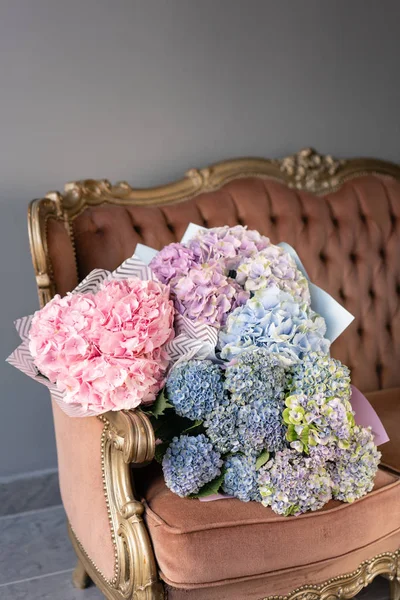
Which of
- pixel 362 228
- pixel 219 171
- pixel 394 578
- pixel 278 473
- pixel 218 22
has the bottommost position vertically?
pixel 394 578

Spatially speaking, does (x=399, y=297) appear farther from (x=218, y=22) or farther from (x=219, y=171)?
(x=218, y=22)

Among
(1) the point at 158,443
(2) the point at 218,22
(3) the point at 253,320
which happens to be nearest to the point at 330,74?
(2) the point at 218,22

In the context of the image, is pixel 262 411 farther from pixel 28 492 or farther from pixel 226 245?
pixel 28 492

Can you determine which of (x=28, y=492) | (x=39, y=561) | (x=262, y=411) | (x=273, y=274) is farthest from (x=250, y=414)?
(x=28, y=492)

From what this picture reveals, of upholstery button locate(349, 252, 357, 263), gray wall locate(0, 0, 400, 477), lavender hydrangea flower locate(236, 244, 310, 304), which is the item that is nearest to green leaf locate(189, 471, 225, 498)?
lavender hydrangea flower locate(236, 244, 310, 304)

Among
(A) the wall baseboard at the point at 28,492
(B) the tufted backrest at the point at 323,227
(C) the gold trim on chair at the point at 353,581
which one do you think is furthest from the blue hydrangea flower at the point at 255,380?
(A) the wall baseboard at the point at 28,492

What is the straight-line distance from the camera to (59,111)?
2.17 metres

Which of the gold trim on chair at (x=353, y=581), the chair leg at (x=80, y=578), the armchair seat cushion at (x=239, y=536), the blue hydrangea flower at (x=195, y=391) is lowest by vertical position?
the chair leg at (x=80, y=578)

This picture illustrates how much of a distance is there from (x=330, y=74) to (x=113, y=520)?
1.87 metres

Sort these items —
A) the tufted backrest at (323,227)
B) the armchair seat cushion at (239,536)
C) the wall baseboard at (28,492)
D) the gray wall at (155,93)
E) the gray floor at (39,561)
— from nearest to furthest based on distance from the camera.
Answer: the armchair seat cushion at (239,536), the gray floor at (39,561), the tufted backrest at (323,227), the gray wall at (155,93), the wall baseboard at (28,492)

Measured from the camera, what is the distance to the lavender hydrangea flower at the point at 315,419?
1254 mm

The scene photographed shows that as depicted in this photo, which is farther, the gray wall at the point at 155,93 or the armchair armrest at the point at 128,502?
the gray wall at the point at 155,93

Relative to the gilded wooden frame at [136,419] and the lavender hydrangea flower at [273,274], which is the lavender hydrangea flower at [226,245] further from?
the gilded wooden frame at [136,419]

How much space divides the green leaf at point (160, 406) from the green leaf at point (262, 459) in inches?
8.0
